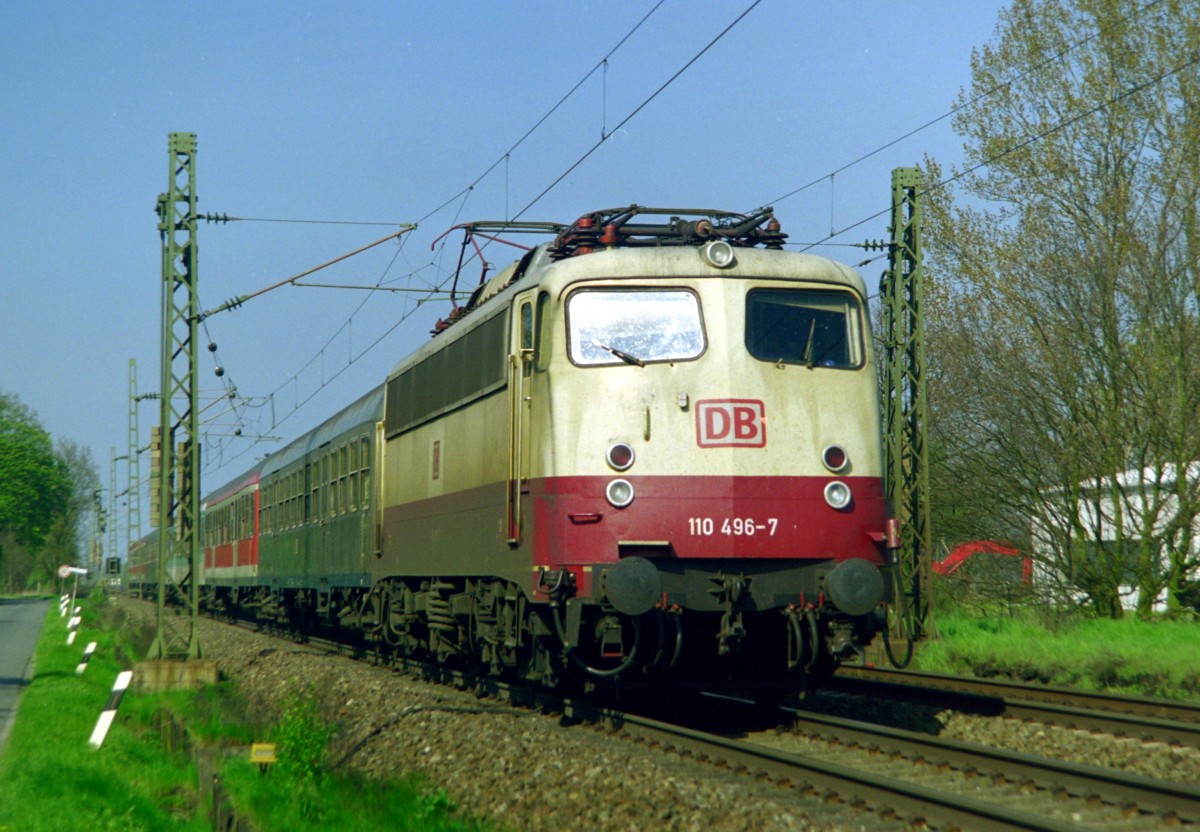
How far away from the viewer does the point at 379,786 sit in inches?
386

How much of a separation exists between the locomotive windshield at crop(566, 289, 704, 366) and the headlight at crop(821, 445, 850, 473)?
48.1 inches

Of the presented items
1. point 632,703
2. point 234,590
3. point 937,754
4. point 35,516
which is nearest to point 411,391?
point 632,703

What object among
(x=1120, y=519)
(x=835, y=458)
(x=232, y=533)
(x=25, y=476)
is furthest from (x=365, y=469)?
(x=25, y=476)

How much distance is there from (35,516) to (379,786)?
78.1m

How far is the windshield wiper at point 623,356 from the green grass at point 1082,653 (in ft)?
23.4

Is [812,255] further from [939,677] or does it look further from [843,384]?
[939,677]

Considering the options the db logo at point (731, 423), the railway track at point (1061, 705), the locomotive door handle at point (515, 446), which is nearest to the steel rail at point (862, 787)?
the locomotive door handle at point (515, 446)

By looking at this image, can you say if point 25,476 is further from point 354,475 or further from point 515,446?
point 515,446

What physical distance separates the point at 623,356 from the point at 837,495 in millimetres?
1925

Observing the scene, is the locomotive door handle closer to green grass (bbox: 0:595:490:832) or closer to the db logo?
the db logo

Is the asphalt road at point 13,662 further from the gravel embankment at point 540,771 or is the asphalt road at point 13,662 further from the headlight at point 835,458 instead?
the headlight at point 835,458

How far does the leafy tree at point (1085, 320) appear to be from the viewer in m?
22.1

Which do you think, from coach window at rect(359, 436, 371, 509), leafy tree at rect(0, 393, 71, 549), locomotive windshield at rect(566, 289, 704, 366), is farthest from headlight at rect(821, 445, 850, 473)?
leafy tree at rect(0, 393, 71, 549)

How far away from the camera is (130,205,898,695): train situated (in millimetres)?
10203
